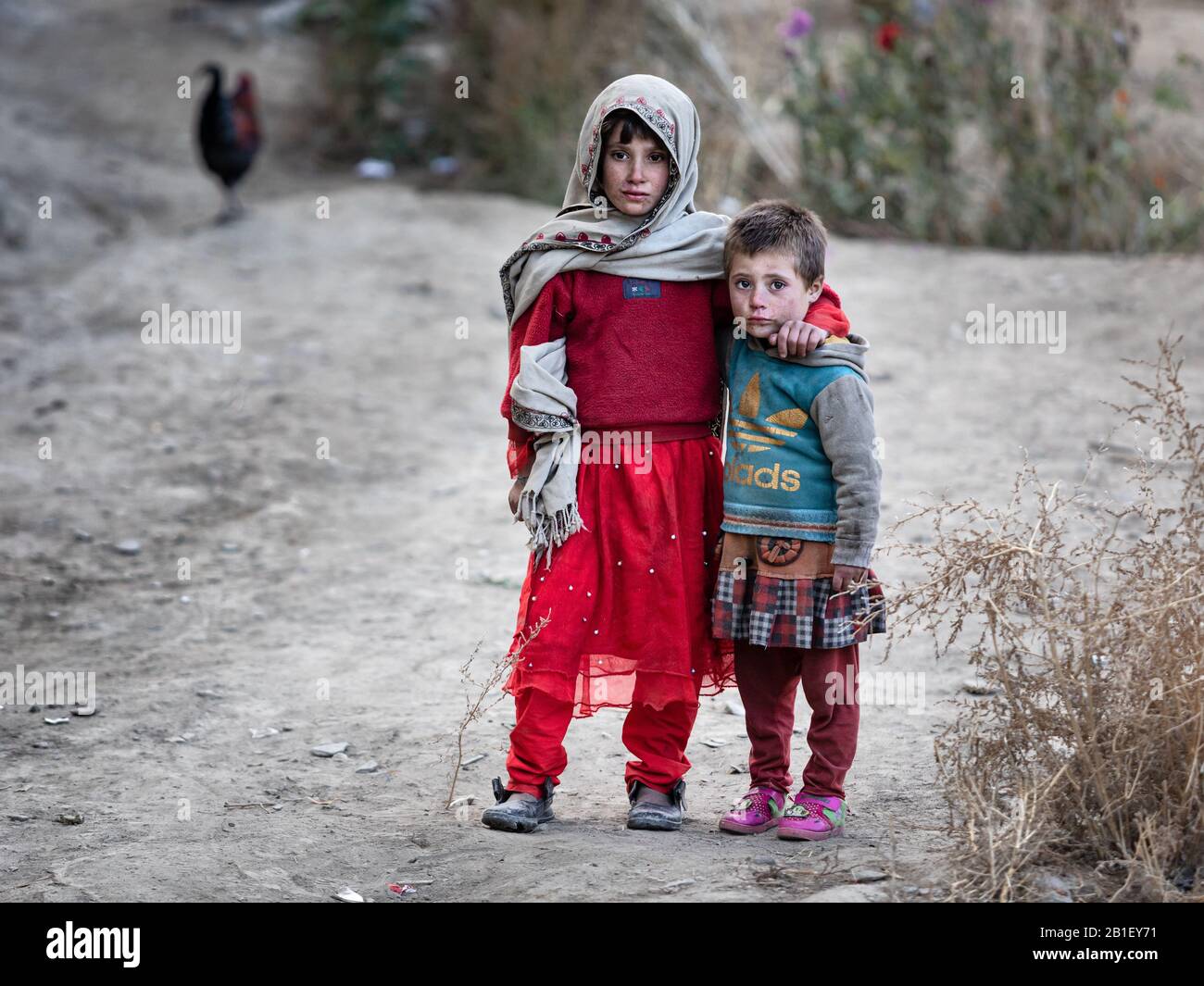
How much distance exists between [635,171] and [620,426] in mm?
534

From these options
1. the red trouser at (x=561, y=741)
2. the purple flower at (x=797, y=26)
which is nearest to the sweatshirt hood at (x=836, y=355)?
the red trouser at (x=561, y=741)

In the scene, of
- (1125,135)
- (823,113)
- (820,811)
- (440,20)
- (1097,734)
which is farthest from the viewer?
(440,20)

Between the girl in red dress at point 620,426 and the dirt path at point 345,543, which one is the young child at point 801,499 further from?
the dirt path at point 345,543

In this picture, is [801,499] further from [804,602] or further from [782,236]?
[782,236]

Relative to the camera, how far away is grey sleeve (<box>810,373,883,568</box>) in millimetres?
2607

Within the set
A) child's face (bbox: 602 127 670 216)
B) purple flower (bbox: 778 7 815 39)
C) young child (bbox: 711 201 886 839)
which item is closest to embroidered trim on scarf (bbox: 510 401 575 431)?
young child (bbox: 711 201 886 839)

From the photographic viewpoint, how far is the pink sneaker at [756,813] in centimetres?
284

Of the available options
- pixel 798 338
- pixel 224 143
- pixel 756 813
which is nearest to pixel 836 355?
pixel 798 338

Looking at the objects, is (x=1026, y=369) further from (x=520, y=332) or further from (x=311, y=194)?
(x=311, y=194)

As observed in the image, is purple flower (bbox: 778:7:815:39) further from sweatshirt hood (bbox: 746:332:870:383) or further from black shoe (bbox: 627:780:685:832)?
black shoe (bbox: 627:780:685:832)

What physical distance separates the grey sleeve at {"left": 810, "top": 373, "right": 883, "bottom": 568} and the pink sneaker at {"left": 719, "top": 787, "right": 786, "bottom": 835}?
583 millimetres

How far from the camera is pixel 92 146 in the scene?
10.7 m

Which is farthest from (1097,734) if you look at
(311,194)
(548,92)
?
(311,194)

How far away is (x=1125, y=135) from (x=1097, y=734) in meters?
6.01
